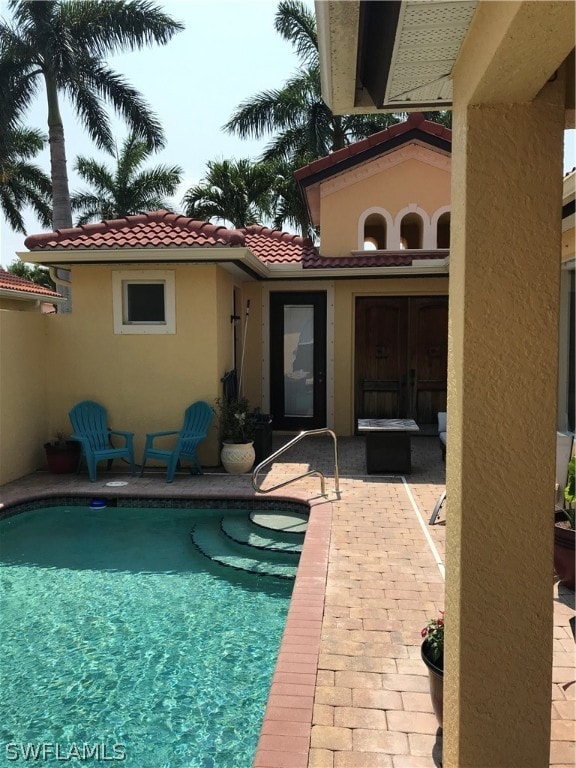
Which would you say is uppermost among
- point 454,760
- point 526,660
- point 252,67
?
point 252,67

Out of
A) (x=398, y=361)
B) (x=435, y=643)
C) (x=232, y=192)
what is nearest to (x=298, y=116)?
(x=232, y=192)

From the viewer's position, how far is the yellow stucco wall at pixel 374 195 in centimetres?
1318

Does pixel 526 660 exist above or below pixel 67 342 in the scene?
below

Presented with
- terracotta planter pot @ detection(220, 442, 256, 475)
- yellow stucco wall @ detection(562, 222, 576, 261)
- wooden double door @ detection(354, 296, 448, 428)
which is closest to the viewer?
yellow stucco wall @ detection(562, 222, 576, 261)

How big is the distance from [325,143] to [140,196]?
440 inches

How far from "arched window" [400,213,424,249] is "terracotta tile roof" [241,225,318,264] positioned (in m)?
2.18

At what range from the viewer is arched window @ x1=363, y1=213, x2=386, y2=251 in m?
13.8

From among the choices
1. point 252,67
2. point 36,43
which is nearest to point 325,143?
point 36,43

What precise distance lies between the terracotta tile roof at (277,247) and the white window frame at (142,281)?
241cm

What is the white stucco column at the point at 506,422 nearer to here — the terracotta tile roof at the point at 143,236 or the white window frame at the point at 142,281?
the terracotta tile roof at the point at 143,236

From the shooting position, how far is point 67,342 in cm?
1116

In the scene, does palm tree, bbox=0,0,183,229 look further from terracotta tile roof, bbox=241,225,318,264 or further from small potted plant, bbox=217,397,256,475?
small potted plant, bbox=217,397,256,475

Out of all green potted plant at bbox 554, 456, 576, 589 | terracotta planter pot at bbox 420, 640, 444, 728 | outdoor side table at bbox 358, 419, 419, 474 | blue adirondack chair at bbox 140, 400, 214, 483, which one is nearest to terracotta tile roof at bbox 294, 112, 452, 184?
blue adirondack chair at bbox 140, 400, 214, 483

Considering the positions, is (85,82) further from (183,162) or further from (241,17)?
(241,17)
